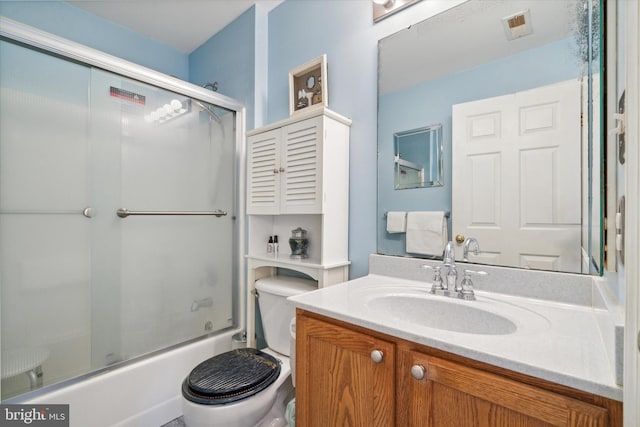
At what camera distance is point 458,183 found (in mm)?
1162

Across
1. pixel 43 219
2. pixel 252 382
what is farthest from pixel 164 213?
pixel 252 382

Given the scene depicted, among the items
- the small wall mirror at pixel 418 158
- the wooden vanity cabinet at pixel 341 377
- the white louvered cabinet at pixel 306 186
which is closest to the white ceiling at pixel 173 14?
the white louvered cabinet at pixel 306 186

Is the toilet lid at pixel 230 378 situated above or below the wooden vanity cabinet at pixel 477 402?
below

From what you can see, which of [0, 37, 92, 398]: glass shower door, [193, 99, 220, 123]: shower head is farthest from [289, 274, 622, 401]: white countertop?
[193, 99, 220, 123]: shower head

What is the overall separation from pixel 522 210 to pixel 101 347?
1944 mm

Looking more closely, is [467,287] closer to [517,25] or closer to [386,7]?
[517,25]

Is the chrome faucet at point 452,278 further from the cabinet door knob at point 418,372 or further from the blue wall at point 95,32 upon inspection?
the blue wall at point 95,32

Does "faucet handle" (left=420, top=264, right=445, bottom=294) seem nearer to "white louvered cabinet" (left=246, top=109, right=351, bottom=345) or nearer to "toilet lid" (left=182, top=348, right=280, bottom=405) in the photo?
"white louvered cabinet" (left=246, top=109, right=351, bottom=345)

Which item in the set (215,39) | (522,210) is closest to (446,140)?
(522,210)

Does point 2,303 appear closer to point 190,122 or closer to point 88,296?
point 88,296

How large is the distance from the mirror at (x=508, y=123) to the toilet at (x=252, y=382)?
0.64 meters

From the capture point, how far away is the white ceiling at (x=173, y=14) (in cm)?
189

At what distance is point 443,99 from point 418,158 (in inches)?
10.0

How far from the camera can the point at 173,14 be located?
78.4 inches
